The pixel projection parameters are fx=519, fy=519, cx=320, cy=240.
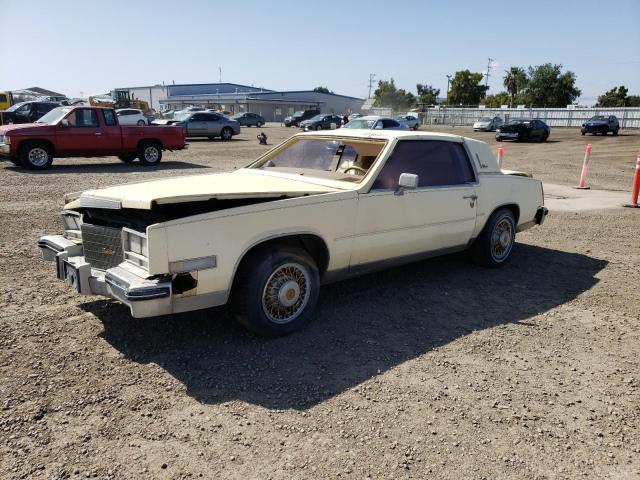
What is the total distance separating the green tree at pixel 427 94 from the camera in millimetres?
108938

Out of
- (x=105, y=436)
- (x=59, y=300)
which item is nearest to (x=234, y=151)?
(x=59, y=300)

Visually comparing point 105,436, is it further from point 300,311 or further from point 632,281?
point 632,281

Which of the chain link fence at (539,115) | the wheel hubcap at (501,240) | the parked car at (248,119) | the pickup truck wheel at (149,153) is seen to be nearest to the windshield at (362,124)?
the pickup truck wheel at (149,153)

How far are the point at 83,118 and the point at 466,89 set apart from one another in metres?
85.9

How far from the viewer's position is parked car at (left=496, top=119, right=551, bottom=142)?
31.0 metres

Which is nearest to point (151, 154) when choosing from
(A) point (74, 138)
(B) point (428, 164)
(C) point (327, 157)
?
(A) point (74, 138)

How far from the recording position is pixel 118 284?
3451mm

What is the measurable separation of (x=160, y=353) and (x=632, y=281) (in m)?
5.14

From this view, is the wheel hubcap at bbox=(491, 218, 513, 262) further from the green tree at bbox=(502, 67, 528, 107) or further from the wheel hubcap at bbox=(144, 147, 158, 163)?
the green tree at bbox=(502, 67, 528, 107)

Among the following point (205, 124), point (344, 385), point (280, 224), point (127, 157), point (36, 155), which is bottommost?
point (344, 385)

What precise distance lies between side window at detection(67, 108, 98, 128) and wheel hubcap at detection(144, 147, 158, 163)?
5.51 ft

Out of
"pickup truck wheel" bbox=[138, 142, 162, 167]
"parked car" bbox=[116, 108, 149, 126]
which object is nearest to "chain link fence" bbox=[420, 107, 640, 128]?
"parked car" bbox=[116, 108, 149, 126]

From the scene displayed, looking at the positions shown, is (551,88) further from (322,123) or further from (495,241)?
(495,241)

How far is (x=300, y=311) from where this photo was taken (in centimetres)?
414
